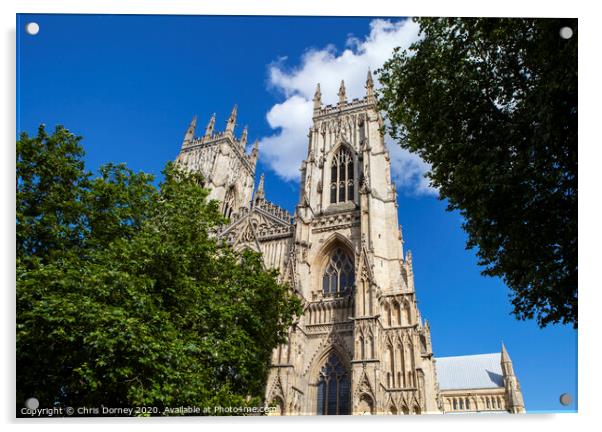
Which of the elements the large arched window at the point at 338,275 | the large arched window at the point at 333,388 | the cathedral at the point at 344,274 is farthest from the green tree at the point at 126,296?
the large arched window at the point at 338,275

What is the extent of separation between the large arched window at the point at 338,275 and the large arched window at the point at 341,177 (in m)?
3.91

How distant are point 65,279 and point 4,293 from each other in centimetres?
84

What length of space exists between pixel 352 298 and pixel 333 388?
3889 mm

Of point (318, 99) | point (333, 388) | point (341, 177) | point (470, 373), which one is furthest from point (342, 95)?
point (470, 373)

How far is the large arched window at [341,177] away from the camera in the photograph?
24562 millimetres

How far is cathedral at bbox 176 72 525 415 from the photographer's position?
16344 millimetres

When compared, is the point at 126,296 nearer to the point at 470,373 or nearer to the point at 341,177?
the point at 341,177

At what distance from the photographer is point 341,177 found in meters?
25.5

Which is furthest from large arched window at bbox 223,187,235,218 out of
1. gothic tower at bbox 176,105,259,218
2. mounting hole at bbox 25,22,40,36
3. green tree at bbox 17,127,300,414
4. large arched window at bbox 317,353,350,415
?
mounting hole at bbox 25,22,40,36

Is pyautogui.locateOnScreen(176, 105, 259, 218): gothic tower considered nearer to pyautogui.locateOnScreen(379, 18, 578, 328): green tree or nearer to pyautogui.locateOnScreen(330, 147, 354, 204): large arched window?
pyautogui.locateOnScreen(330, 147, 354, 204): large arched window

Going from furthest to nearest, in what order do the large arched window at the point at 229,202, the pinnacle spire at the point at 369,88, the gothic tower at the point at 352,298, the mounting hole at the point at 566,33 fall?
1. the large arched window at the point at 229,202
2. the pinnacle spire at the point at 369,88
3. the gothic tower at the point at 352,298
4. the mounting hole at the point at 566,33

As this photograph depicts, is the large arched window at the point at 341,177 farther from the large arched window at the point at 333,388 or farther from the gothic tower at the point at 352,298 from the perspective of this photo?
the large arched window at the point at 333,388

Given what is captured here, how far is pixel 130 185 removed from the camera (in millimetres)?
10094
